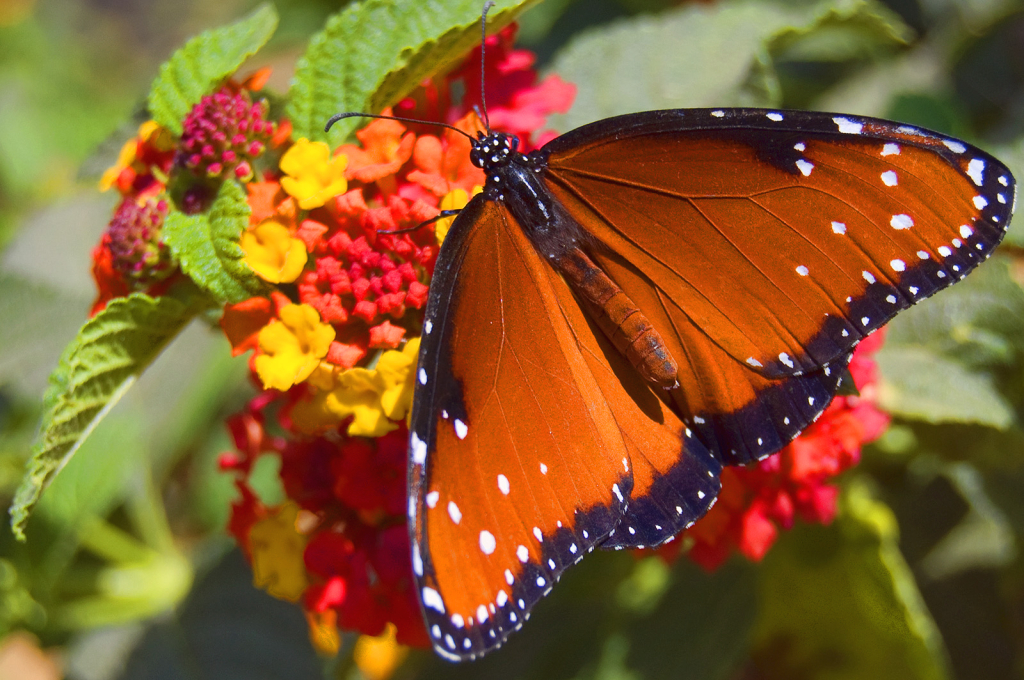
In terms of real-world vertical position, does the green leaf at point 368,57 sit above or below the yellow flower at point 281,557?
above

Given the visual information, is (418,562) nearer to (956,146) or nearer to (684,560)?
(956,146)

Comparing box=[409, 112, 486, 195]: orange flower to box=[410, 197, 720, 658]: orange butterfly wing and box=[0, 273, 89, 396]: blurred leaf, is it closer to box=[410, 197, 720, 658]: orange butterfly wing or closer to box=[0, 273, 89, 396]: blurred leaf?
box=[410, 197, 720, 658]: orange butterfly wing

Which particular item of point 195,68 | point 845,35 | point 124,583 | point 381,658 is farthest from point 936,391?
point 124,583

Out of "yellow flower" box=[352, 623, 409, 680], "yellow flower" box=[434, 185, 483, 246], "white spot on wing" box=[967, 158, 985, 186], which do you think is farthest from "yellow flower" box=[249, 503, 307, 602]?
"white spot on wing" box=[967, 158, 985, 186]

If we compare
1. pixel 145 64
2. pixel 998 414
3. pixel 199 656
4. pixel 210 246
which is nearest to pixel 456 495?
pixel 210 246

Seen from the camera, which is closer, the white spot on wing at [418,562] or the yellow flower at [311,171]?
the white spot on wing at [418,562]

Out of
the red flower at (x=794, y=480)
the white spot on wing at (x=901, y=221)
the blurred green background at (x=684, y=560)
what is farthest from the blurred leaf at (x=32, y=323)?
the white spot on wing at (x=901, y=221)

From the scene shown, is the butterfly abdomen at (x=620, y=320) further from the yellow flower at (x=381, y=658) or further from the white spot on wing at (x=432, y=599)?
the yellow flower at (x=381, y=658)
